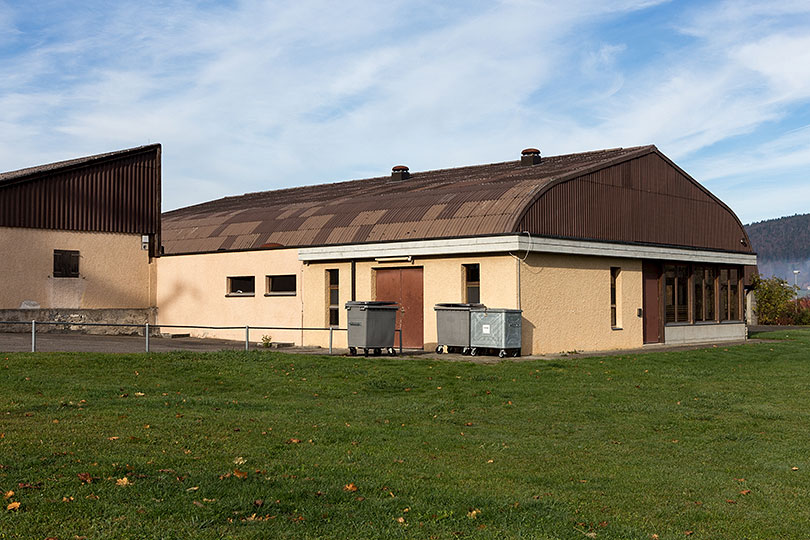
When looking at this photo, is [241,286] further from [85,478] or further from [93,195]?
[85,478]

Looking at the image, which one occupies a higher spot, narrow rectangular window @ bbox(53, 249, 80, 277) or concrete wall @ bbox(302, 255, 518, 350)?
narrow rectangular window @ bbox(53, 249, 80, 277)

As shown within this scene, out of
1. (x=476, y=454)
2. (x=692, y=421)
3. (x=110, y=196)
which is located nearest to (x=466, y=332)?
(x=692, y=421)

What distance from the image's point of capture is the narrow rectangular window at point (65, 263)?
94.0ft

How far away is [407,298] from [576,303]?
5024 mm

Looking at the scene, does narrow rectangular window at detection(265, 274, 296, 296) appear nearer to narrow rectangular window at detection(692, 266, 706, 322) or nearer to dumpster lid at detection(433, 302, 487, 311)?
dumpster lid at detection(433, 302, 487, 311)

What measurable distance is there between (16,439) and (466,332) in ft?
46.7

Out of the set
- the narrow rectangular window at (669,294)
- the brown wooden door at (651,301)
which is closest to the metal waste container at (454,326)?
the brown wooden door at (651,301)

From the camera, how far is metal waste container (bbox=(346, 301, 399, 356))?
2122cm

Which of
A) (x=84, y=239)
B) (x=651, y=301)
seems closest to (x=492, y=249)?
(x=651, y=301)

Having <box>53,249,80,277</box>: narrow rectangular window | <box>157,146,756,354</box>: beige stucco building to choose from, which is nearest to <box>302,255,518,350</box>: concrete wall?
<box>157,146,756,354</box>: beige stucco building

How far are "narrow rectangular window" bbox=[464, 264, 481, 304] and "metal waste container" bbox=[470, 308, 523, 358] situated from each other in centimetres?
141

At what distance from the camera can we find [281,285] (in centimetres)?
2762

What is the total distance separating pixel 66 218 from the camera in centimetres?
2889

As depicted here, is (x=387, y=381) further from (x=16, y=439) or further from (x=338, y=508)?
(x=338, y=508)
